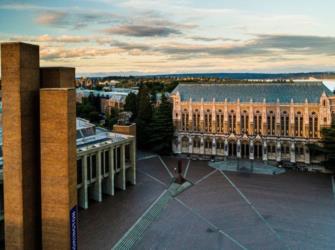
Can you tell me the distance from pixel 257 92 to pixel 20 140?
1953 inches

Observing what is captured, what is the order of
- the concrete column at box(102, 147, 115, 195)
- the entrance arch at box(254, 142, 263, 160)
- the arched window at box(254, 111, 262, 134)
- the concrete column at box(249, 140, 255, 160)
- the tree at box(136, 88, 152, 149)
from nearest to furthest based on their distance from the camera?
the concrete column at box(102, 147, 115, 195), the concrete column at box(249, 140, 255, 160), the entrance arch at box(254, 142, 263, 160), the arched window at box(254, 111, 262, 134), the tree at box(136, 88, 152, 149)

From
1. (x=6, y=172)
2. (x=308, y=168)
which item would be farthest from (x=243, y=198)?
(x=6, y=172)

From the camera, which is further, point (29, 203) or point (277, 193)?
point (277, 193)

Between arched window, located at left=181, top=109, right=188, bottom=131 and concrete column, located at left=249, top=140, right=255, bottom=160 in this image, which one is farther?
arched window, located at left=181, top=109, right=188, bottom=131

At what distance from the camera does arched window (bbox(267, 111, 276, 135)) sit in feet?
187

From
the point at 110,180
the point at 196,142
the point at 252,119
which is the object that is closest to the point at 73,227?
the point at 110,180

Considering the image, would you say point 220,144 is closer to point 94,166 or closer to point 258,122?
point 258,122

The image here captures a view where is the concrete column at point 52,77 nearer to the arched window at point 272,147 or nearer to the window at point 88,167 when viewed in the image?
the window at point 88,167

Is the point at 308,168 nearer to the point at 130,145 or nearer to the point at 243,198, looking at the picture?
the point at 243,198

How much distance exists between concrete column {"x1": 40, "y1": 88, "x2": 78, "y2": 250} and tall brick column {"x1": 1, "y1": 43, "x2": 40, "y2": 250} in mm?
706

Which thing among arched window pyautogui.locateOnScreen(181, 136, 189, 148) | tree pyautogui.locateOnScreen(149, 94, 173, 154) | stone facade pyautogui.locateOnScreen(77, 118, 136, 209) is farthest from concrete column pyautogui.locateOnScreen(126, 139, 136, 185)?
arched window pyautogui.locateOnScreen(181, 136, 189, 148)

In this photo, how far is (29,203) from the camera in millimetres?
17562

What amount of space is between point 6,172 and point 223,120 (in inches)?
1851

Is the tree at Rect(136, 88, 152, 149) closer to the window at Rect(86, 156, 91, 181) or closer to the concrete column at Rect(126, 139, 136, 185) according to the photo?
the concrete column at Rect(126, 139, 136, 185)
